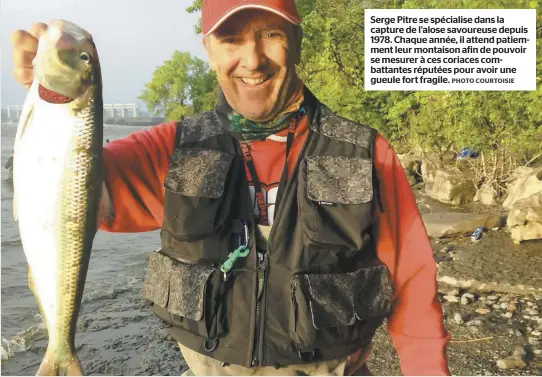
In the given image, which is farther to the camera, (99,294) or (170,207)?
(99,294)

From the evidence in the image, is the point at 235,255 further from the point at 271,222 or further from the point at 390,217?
the point at 390,217

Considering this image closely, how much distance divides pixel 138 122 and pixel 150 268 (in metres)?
107

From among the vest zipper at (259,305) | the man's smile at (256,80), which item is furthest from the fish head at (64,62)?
the vest zipper at (259,305)

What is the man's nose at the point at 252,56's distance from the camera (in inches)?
104

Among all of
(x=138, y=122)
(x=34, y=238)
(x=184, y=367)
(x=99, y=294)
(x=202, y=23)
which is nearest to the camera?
(x=34, y=238)

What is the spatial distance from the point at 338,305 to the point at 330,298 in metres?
0.07

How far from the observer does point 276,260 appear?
269 centimetres

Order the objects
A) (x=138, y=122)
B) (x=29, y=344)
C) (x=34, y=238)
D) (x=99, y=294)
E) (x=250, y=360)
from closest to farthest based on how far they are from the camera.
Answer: (x=34, y=238), (x=250, y=360), (x=29, y=344), (x=99, y=294), (x=138, y=122)

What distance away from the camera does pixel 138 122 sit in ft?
345

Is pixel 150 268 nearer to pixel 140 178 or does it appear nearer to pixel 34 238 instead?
pixel 140 178

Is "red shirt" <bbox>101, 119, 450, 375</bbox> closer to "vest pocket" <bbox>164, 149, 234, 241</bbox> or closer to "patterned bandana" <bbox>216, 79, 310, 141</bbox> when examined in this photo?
"patterned bandana" <bbox>216, 79, 310, 141</bbox>

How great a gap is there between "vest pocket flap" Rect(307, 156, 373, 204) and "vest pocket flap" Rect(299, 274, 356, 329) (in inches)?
17.5

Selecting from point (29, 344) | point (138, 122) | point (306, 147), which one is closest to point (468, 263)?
point (306, 147)

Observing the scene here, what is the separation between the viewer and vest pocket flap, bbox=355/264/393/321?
2.80m
